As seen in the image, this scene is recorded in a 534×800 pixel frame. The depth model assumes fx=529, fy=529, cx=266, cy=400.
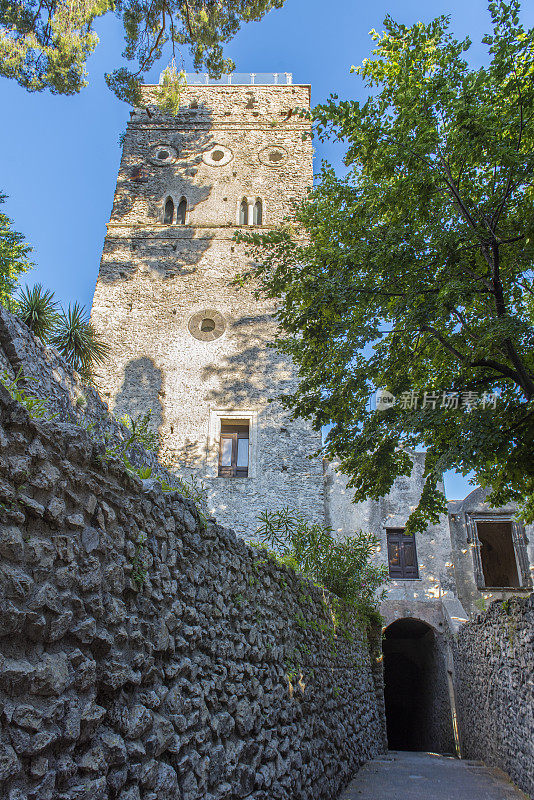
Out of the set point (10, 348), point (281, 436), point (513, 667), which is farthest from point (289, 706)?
point (281, 436)

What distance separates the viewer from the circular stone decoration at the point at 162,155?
51.2 ft

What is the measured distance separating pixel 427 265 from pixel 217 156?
11111 mm

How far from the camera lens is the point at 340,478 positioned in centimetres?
1495

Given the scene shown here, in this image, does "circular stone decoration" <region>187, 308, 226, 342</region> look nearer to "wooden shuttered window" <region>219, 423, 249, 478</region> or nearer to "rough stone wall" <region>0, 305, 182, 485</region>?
"wooden shuttered window" <region>219, 423, 249, 478</region>

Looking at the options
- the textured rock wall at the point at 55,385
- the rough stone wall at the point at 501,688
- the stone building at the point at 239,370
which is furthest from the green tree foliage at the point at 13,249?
the rough stone wall at the point at 501,688

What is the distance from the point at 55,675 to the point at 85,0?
524 inches

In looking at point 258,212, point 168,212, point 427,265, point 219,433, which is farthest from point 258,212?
point 427,265

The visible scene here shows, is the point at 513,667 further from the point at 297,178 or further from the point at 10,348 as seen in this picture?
the point at 297,178

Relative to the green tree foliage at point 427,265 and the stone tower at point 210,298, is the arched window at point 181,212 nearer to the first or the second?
the stone tower at point 210,298

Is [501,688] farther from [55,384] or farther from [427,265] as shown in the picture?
[55,384]

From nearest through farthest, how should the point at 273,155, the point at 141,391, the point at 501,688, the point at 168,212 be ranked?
the point at 501,688
the point at 141,391
the point at 168,212
the point at 273,155

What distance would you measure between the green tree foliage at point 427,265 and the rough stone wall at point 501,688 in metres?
1.61

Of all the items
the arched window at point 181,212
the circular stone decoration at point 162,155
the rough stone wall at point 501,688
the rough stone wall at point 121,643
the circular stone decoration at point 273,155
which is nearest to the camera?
the rough stone wall at point 121,643

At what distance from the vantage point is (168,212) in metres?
15.0
